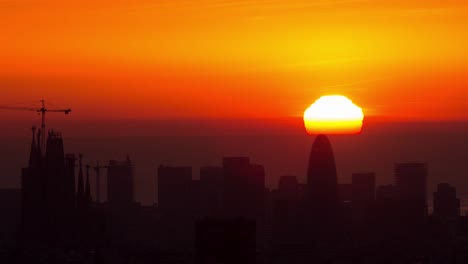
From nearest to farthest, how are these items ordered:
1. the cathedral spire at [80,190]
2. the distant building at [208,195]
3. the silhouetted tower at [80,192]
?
the silhouetted tower at [80,192], the cathedral spire at [80,190], the distant building at [208,195]

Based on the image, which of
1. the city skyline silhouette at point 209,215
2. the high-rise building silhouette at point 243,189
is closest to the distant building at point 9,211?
the city skyline silhouette at point 209,215

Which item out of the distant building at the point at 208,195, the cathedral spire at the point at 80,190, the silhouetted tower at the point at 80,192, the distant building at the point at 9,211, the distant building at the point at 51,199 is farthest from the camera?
the distant building at the point at 208,195

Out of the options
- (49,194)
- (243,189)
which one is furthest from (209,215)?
(49,194)

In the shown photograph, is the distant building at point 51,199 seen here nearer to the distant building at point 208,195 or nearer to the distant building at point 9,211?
the distant building at point 9,211

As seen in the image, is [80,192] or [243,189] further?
[243,189]

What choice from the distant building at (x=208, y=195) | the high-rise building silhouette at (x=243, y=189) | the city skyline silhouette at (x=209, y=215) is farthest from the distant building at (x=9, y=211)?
the high-rise building silhouette at (x=243, y=189)

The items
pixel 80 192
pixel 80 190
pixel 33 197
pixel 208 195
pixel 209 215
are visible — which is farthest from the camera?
pixel 208 195

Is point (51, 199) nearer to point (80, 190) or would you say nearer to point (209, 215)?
point (80, 190)

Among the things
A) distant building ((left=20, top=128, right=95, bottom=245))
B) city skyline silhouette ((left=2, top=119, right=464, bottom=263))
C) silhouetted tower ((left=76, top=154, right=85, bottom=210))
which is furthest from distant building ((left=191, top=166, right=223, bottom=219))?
distant building ((left=20, top=128, right=95, bottom=245))

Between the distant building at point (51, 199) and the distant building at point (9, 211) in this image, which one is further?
the distant building at point (9, 211)

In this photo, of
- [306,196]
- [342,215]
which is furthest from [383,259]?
[306,196]

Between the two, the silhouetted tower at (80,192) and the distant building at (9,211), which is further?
the distant building at (9,211)

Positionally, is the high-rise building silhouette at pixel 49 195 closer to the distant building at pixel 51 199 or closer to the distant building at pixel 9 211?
the distant building at pixel 51 199

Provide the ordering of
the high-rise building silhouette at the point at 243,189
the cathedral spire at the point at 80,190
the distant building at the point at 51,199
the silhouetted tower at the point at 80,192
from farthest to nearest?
1. the high-rise building silhouette at the point at 243,189
2. the cathedral spire at the point at 80,190
3. the silhouetted tower at the point at 80,192
4. the distant building at the point at 51,199
